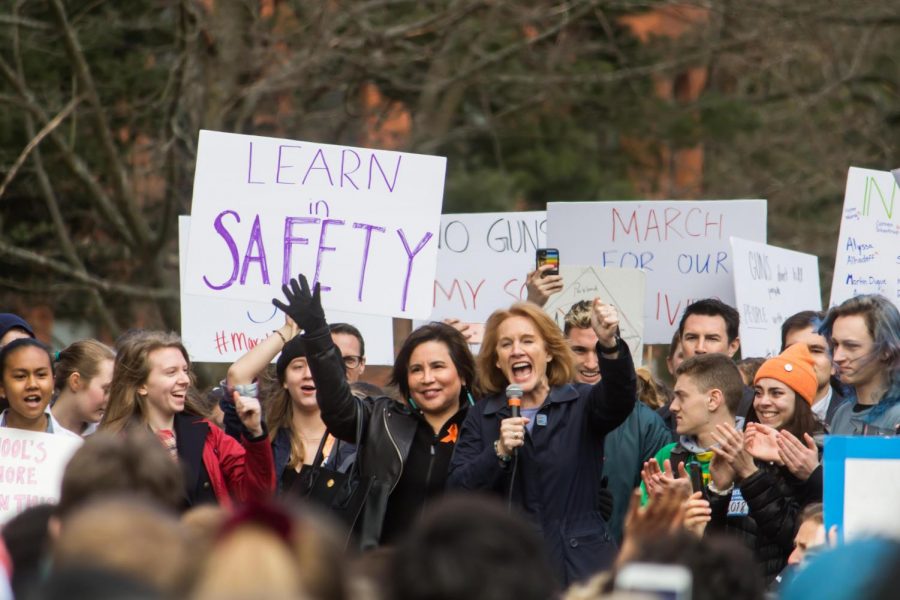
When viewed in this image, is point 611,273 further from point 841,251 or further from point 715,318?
point 841,251

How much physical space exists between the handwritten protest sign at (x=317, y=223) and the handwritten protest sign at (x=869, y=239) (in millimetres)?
2044

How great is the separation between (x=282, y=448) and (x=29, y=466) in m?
1.20

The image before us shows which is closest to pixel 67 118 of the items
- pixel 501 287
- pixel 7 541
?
pixel 501 287

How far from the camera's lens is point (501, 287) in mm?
8297

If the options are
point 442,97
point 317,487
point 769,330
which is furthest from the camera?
point 442,97

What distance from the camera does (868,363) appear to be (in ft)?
18.0

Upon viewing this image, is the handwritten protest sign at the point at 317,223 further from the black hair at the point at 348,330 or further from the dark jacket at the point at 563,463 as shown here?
the dark jacket at the point at 563,463

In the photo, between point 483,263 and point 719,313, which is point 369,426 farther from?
point 483,263

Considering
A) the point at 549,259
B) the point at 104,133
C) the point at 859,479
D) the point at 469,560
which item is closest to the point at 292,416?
the point at 549,259

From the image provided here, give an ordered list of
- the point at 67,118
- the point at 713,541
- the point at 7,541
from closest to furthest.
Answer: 1. the point at 713,541
2. the point at 7,541
3. the point at 67,118

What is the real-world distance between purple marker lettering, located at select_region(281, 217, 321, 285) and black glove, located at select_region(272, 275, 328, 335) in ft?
2.47

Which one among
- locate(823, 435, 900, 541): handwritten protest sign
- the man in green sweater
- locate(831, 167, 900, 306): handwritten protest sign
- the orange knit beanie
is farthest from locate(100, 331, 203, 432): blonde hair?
locate(831, 167, 900, 306): handwritten protest sign

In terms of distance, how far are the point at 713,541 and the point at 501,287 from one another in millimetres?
5446

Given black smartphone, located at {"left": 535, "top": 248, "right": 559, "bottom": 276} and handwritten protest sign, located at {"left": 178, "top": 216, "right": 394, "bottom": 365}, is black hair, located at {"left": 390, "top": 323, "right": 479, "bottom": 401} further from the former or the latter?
handwritten protest sign, located at {"left": 178, "top": 216, "right": 394, "bottom": 365}
